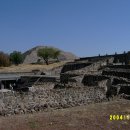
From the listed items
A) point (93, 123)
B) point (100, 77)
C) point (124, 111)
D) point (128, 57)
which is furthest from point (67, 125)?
point (128, 57)

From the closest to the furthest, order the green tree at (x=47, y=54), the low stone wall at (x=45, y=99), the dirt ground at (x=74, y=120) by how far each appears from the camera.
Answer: the dirt ground at (x=74, y=120)
the low stone wall at (x=45, y=99)
the green tree at (x=47, y=54)

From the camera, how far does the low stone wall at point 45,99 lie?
14383mm

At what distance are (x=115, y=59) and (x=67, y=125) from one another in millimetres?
37305

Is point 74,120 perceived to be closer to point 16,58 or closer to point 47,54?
point 47,54

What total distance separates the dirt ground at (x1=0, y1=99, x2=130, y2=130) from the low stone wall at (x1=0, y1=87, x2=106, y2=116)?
29.8 inches

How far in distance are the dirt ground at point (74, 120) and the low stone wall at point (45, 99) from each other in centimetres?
76

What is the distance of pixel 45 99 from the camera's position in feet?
50.8

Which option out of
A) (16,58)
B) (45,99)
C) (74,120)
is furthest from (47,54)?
(74,120)

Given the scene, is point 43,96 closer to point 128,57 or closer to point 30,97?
point 30,97

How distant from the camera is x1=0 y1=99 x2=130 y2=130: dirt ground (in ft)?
38.9

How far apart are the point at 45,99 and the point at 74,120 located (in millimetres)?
3136
